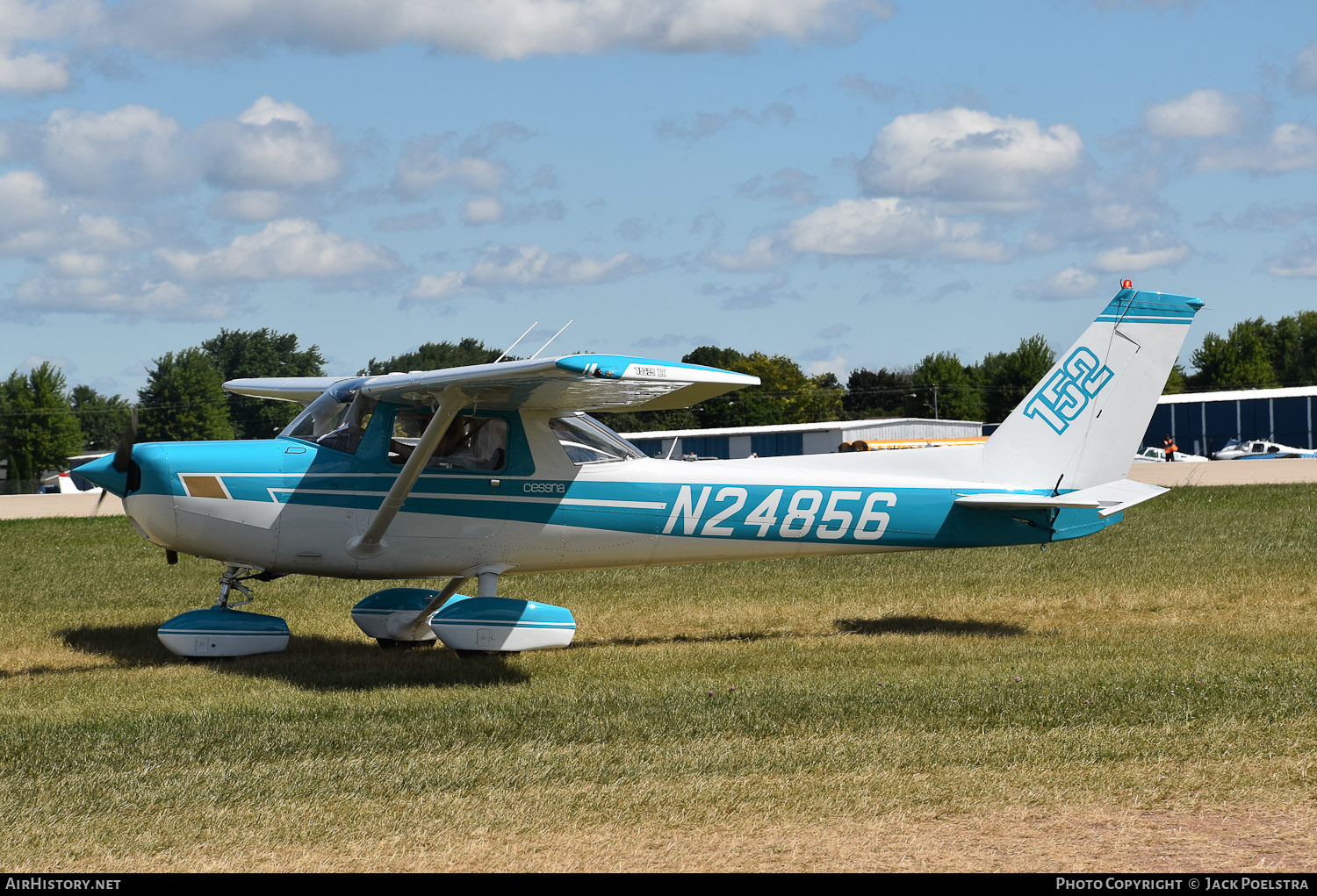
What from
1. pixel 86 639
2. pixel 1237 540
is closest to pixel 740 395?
pixel 1237 540

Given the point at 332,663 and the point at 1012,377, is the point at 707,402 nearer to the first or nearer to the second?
the point at 1012,377

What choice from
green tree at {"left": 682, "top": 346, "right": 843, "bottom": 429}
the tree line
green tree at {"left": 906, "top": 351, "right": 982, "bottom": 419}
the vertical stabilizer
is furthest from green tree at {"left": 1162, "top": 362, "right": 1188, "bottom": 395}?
the vertical stabilizer

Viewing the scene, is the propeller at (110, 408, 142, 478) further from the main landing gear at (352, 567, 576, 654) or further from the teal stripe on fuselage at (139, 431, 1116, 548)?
the main landing gear at (352, 567, 576, 654)

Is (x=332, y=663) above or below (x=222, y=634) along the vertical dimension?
below

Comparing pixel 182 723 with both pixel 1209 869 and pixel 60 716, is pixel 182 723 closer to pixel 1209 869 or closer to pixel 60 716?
pixel 60 716

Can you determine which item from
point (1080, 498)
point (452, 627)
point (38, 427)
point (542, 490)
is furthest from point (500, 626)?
point (38, 427)

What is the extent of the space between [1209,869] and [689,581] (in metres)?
9.46

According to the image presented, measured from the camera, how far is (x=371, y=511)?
9188 mm

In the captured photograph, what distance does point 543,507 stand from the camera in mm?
9477

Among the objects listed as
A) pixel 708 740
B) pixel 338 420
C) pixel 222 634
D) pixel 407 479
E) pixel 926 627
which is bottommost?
pixel 926 627

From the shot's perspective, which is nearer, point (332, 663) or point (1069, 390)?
point (332, 663)

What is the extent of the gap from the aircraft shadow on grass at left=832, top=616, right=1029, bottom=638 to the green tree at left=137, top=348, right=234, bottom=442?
81.9 meters

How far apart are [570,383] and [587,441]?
1.48m

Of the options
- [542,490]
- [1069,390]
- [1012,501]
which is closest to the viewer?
[542,490]
